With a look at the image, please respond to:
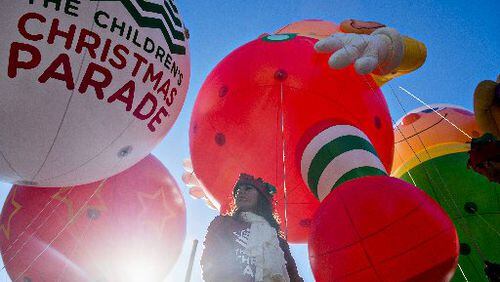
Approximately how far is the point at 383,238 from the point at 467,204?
2.76 meters

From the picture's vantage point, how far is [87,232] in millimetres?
4113

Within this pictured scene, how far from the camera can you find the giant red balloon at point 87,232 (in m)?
4.08

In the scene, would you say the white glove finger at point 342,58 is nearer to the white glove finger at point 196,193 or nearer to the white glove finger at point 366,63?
the white glove finger at point 366,63

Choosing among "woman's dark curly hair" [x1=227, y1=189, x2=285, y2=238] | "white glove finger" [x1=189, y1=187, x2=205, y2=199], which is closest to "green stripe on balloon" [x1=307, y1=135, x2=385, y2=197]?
"woman's dark curly hair" [x1=227, y1=189, x2=285, y2=238]

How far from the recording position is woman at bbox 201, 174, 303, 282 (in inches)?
77.1

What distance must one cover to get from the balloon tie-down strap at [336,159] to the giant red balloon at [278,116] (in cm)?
17

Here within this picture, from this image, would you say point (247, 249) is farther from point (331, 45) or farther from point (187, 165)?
point (187, 165)

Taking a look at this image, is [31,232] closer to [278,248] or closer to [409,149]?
[278,248]

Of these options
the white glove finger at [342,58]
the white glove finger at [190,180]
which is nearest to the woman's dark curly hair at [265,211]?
the white glove finger at [342,58]

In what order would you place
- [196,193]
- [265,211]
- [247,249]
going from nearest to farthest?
1. [247,249]
2. [265,211]
3. [196,193]

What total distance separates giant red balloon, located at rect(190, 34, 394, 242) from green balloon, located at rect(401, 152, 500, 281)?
3.40ft

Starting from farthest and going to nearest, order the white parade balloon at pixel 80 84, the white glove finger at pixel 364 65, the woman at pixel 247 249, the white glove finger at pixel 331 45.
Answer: the white glove finger at pixel 331 45 → the white glove finger at pixel 364 65 → the white parade balloon at pixel 80 84 → the woman at pixel 247 249

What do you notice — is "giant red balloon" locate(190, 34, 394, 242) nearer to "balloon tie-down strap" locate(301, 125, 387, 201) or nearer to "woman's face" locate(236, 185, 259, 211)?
"balloon tie-down strap" locate(301, 125, 387, 201)

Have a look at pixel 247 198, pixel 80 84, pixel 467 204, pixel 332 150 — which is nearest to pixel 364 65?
pixel 332 150
